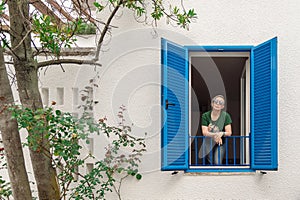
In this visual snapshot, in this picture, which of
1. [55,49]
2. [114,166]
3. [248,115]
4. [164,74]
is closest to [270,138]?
[248,115]

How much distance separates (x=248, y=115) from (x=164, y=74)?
1.47 meters

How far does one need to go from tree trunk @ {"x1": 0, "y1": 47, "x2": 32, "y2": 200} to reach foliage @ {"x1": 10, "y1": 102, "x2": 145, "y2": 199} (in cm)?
17

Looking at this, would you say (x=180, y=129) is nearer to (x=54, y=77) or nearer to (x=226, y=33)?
(x=226, y=33)

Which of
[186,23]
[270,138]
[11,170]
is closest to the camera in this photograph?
[11,170]

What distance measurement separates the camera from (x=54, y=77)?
6633mm

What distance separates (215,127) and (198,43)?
1.24m

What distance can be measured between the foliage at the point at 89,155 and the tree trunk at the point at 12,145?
165mm

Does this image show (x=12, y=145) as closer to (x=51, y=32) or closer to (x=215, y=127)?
(x=51, y=32)

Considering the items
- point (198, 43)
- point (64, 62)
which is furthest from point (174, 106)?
point (64, 62)

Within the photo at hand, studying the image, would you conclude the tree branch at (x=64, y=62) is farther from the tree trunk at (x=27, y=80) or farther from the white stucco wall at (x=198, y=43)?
the white stucco wall at (x=198, y=43)

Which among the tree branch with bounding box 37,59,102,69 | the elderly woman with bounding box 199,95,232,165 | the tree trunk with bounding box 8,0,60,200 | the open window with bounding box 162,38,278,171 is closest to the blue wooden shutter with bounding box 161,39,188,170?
the open window with bounding box 162,38,278,171

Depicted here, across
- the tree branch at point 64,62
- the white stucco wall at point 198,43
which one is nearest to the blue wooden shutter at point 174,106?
the white stucco wall at point 198,43

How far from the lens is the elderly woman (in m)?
6.78

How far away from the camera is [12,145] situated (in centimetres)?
545
